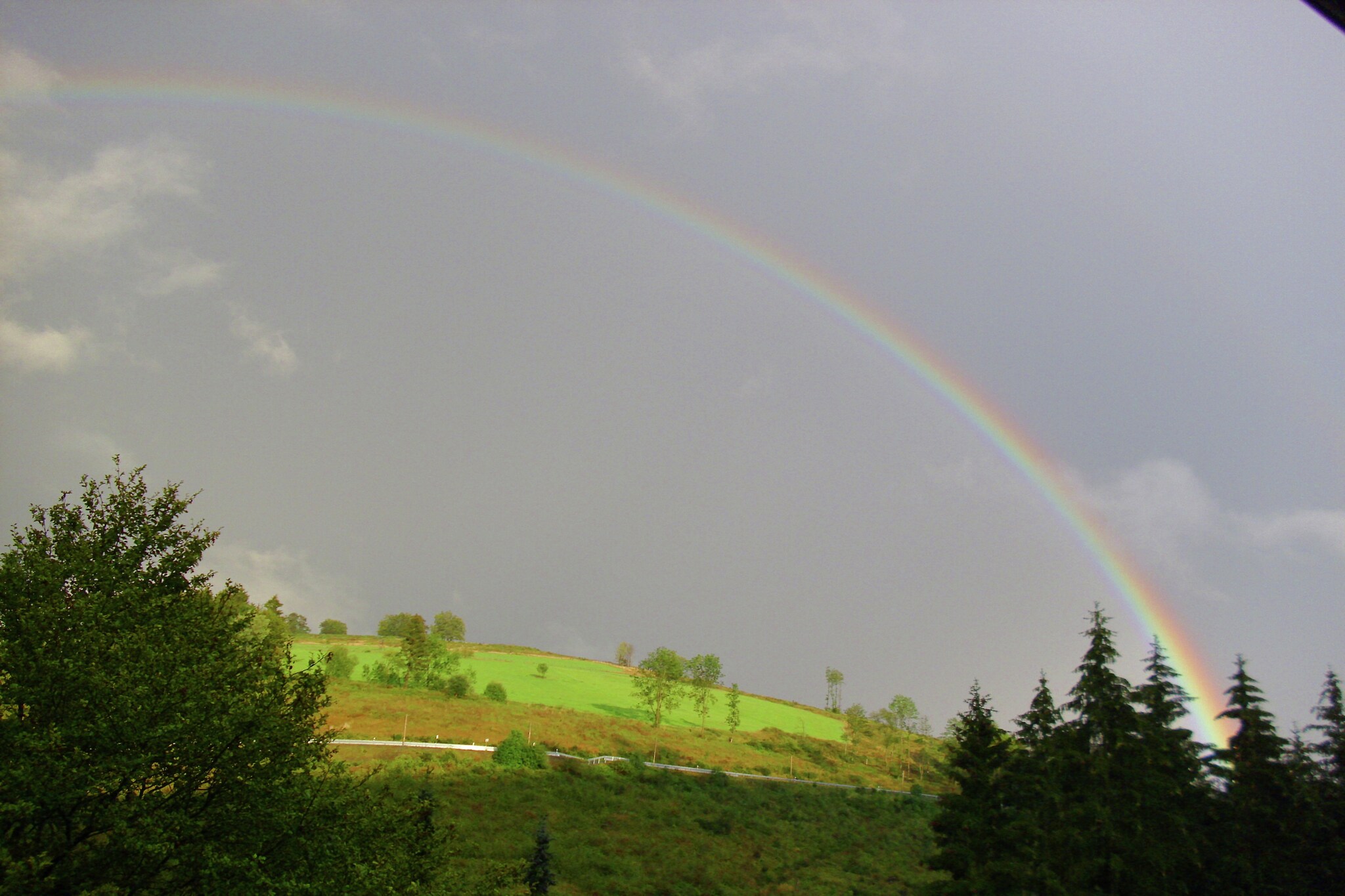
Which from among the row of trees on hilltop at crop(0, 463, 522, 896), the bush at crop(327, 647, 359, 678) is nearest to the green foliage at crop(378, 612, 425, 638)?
the bush at crop(327, 647, 359, 678)

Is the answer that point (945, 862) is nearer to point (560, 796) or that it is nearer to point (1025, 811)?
point (1025, 811)

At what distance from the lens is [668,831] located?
167 ft

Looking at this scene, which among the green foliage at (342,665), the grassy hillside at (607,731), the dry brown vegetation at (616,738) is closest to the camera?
the dry brown vegetation at (616,738)

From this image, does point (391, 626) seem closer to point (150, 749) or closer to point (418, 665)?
point (418, 665)

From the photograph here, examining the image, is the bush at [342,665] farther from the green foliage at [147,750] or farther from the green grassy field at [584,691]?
the green foliage at [147,750]

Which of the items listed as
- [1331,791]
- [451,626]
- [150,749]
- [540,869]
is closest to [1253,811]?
[1331,791]

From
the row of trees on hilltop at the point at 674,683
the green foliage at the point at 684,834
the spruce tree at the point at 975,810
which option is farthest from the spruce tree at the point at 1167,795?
the row of trees on hilltop at the point at 674,683

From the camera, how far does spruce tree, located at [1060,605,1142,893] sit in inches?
1230

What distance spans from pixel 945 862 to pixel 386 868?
91.6 ft

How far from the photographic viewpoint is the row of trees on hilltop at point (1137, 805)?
104 ft

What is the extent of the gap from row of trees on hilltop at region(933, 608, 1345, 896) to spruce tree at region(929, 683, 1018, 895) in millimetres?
57

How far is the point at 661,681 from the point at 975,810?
70.2m

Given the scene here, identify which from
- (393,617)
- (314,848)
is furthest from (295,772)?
(393,617)

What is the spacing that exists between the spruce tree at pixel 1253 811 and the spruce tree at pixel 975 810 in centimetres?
948
